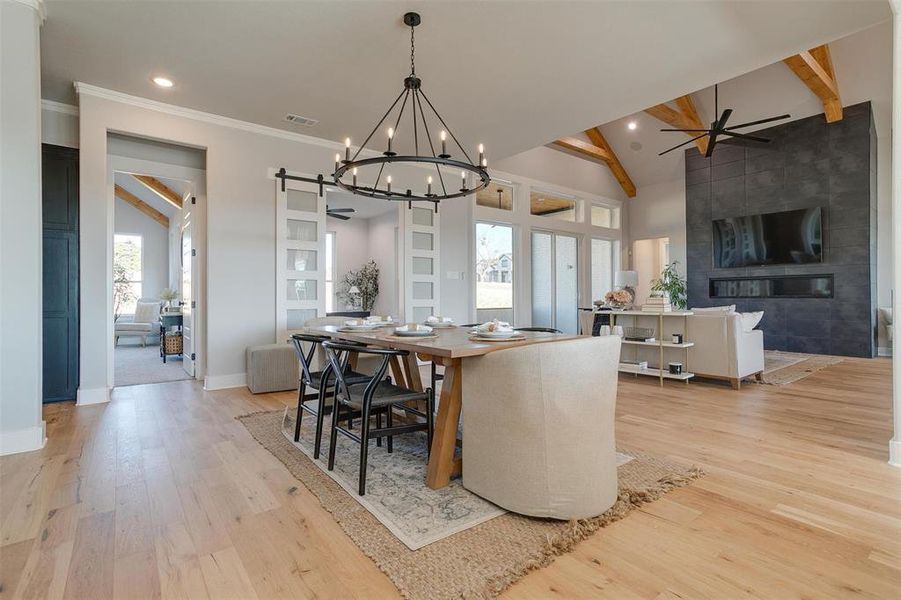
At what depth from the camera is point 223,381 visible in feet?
15.0

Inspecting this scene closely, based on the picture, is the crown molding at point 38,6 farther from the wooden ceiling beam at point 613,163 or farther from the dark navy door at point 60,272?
the wooden ceiling beam at point 613,163

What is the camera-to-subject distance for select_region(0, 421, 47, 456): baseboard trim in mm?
2648

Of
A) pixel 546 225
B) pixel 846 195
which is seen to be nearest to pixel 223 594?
pixel 546 225

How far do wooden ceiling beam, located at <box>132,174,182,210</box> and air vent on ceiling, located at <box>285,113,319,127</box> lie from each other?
4588 millimetres

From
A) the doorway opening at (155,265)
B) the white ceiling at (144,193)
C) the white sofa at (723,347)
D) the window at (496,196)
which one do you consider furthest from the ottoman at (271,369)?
the white ceiling at (144,193)

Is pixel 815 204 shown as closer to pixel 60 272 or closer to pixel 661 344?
pixel 661 344

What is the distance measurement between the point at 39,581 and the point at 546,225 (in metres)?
7.56

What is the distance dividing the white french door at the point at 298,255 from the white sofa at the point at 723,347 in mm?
4050

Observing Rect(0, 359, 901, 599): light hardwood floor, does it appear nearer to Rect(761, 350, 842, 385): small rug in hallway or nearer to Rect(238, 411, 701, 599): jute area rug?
Rect(238, 411, 701, 599): jute area rug

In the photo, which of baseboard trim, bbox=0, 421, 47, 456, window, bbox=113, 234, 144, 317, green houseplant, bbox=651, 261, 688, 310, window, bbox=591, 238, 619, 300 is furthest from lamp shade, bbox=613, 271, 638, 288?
window, bbox=113, 234, 144, 317

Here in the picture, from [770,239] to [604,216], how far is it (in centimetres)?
305

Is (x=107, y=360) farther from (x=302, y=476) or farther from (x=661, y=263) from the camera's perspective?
(x=661, y=263)

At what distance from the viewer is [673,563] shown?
5.03 ft

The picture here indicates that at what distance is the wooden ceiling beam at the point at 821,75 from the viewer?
5621mm
